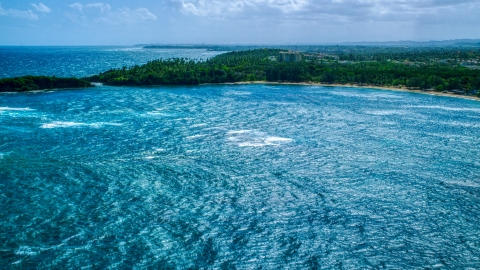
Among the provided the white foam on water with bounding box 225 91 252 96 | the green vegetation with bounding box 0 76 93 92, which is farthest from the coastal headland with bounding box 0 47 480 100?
the white foam on water with bounding box 225 91 252 96

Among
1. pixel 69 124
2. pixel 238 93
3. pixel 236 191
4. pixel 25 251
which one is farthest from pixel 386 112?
pixel 25 251

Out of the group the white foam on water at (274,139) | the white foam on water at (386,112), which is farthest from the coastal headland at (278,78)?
the white foam on water at (274,139)

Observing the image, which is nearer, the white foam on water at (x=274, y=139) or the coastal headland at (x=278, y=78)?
the white foam on water at (x=274, y=139)

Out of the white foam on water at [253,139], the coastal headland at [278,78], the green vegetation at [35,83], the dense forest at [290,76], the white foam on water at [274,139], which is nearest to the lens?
the white foam on water at [253,139]

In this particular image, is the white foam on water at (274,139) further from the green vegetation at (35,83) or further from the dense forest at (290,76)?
the dense forest at (290,76)

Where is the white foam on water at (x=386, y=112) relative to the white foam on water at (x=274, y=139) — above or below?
below

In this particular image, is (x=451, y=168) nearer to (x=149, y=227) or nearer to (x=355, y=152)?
(x=355, y=152)

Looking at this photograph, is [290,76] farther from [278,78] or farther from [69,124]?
[69,124]
